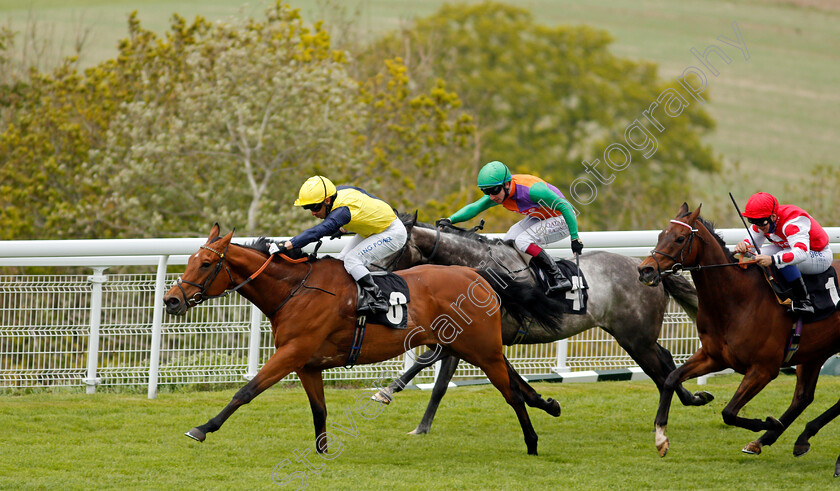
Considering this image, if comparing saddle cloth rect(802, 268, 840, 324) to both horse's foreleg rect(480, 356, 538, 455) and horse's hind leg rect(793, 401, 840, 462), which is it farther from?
horse's foreleg rect(480, 356, 538, 455)

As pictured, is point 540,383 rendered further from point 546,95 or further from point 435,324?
point 546,95

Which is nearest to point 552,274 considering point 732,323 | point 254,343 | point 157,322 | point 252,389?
point 732,323

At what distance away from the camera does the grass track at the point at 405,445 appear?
501 cm

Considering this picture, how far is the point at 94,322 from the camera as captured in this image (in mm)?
6934

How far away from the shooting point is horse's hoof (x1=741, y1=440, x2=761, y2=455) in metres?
5.58

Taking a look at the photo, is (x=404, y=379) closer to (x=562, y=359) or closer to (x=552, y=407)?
(x=552, y=407)

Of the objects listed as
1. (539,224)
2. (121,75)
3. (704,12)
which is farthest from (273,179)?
(704,12)

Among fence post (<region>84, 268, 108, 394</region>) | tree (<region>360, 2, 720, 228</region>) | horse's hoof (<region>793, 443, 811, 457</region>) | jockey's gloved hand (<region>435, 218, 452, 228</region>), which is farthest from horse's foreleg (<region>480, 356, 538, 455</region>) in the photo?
tree (<region>360, 2, 720, 228</region>)

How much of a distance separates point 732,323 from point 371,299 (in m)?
2.09

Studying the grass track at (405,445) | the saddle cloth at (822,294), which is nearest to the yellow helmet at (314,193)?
the grass track at (405,445)

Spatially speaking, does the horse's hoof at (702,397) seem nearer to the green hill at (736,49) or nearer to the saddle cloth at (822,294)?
the saddle cloth at (822,294)

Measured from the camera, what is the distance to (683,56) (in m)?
45.9

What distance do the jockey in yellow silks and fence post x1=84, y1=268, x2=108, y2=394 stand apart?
2.15 m

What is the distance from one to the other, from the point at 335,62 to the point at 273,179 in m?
2.32
